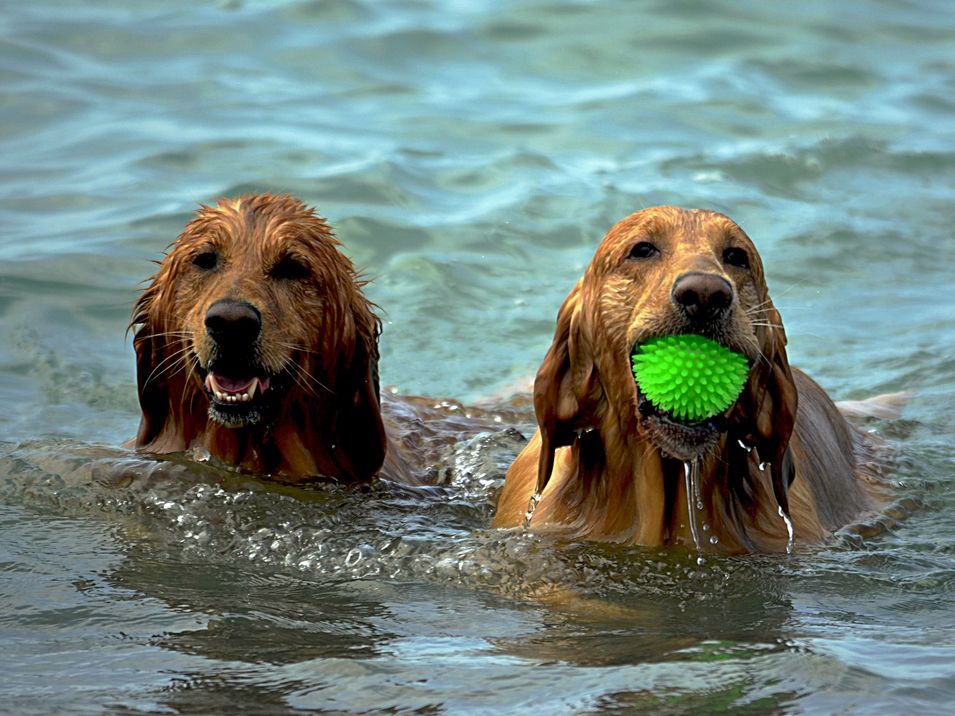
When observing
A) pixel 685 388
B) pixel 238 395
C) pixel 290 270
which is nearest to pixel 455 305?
pixel 290 270

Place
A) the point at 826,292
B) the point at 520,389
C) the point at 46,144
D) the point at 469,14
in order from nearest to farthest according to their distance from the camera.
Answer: the point at 520,389
the point at 826,292
the point at 46,144
the point at 469,14

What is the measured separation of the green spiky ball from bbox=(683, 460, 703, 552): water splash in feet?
0.92

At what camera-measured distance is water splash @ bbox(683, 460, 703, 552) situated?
6.14m

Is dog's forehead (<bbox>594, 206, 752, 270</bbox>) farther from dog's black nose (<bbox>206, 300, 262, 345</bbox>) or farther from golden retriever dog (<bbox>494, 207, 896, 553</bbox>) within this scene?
dog's black nose (<bbox>206, 300, 262, 345</bbox>)

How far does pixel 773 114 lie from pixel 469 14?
12.8ft

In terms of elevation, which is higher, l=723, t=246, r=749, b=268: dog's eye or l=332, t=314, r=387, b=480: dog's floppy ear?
l=723, t=246, r=749, b=268: dog's eye

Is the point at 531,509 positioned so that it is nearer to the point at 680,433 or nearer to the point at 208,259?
the point at 680,433

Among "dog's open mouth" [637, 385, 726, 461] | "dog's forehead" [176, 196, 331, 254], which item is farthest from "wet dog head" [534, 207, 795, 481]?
"dog's forehead" [176, 196, 331, 254]

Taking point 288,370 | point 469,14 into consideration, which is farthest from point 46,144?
point 288,370

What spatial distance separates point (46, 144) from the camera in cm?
1346

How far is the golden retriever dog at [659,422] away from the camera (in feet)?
19.6

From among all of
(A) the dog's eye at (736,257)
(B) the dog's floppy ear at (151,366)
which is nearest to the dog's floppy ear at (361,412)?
(B) the dog's floppy ear at (151,366)

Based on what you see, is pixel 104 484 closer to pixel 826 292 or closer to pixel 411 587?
pixel 411 587

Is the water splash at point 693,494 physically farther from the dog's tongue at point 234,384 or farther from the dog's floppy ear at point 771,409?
the dog's tongue at point 234,384
